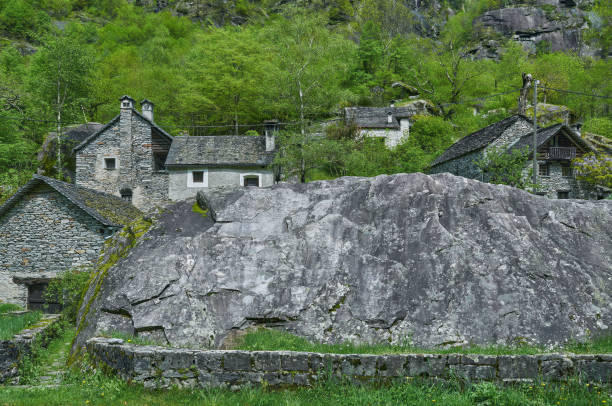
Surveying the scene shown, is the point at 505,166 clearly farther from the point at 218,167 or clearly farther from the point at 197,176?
the point at 197,176

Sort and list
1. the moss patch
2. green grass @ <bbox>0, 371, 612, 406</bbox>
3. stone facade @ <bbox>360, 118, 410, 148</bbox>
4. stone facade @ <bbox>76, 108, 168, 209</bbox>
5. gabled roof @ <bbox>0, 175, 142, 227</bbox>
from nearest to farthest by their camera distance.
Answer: green grass @ <bbox>0, 371, 612, 406</bbox>
the moss patch
gabled roof @ <bbox>0, 175, 142, 227</bbox>
stone facade @ <bbox>76, 108, 168, 209</bbox>
stone facade @ <bbox>360, 118, 410, 148</bbox>

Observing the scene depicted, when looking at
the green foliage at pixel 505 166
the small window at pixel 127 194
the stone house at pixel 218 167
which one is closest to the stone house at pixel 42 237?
the stone house at pixel 218 167

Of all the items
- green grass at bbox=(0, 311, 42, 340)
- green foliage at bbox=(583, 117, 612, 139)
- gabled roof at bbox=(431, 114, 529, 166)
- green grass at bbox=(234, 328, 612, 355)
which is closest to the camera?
green grass at bbox=(234, 328, 612, 355)

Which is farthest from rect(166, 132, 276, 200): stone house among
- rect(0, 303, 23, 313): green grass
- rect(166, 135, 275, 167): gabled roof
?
rect(0, 303, 23, 313): green grass

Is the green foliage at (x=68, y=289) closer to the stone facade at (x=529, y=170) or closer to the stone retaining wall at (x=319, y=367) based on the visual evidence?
the stone retaining wall at (x=319, y=367)

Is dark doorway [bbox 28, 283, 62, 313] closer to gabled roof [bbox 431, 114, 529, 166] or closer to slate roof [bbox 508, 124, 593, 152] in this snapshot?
gabled roof [bbox 431, 114, 529, 166]

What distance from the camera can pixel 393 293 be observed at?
7.18 m

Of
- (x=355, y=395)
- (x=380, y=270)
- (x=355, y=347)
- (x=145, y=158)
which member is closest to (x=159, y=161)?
(x=145, y=158)

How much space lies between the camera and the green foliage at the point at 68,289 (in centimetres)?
1525

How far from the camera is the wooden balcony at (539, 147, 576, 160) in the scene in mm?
30156

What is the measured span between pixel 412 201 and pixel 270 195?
10.9ft

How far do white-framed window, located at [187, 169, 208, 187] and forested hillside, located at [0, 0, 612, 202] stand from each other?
15.7 ft

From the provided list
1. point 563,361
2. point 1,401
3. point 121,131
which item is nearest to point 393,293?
point 563,361

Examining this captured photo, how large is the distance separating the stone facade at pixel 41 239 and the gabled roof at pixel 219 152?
38.5 feet
